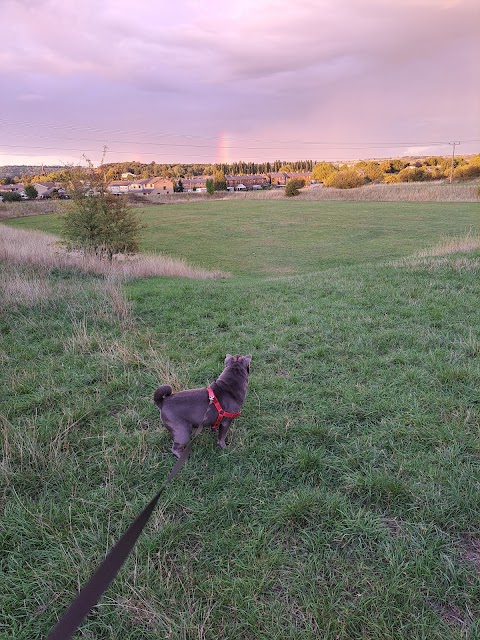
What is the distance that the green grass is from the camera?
19.5 metres

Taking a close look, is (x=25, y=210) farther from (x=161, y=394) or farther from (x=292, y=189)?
(x=161, y=394)

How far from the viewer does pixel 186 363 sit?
4254mm

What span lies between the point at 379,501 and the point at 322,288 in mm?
5760

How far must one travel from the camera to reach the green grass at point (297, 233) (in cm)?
1947

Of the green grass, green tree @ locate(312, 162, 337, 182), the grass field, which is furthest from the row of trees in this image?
the grass field

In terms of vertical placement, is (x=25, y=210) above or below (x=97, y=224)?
above

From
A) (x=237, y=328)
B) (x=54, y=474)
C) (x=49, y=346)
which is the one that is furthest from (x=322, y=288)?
(x=54, y=474)

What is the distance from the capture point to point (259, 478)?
8.37ft

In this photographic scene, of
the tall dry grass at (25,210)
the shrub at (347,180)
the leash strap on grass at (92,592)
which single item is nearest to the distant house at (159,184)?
the shrub at (347,180)

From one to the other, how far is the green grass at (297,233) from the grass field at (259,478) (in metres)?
11.8

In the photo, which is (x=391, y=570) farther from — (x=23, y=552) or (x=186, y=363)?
(x=186, y=363)

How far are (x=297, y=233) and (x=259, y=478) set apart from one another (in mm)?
27185

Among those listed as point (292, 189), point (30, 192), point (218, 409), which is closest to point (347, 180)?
point (292, 189)

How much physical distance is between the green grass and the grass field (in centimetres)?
1181
